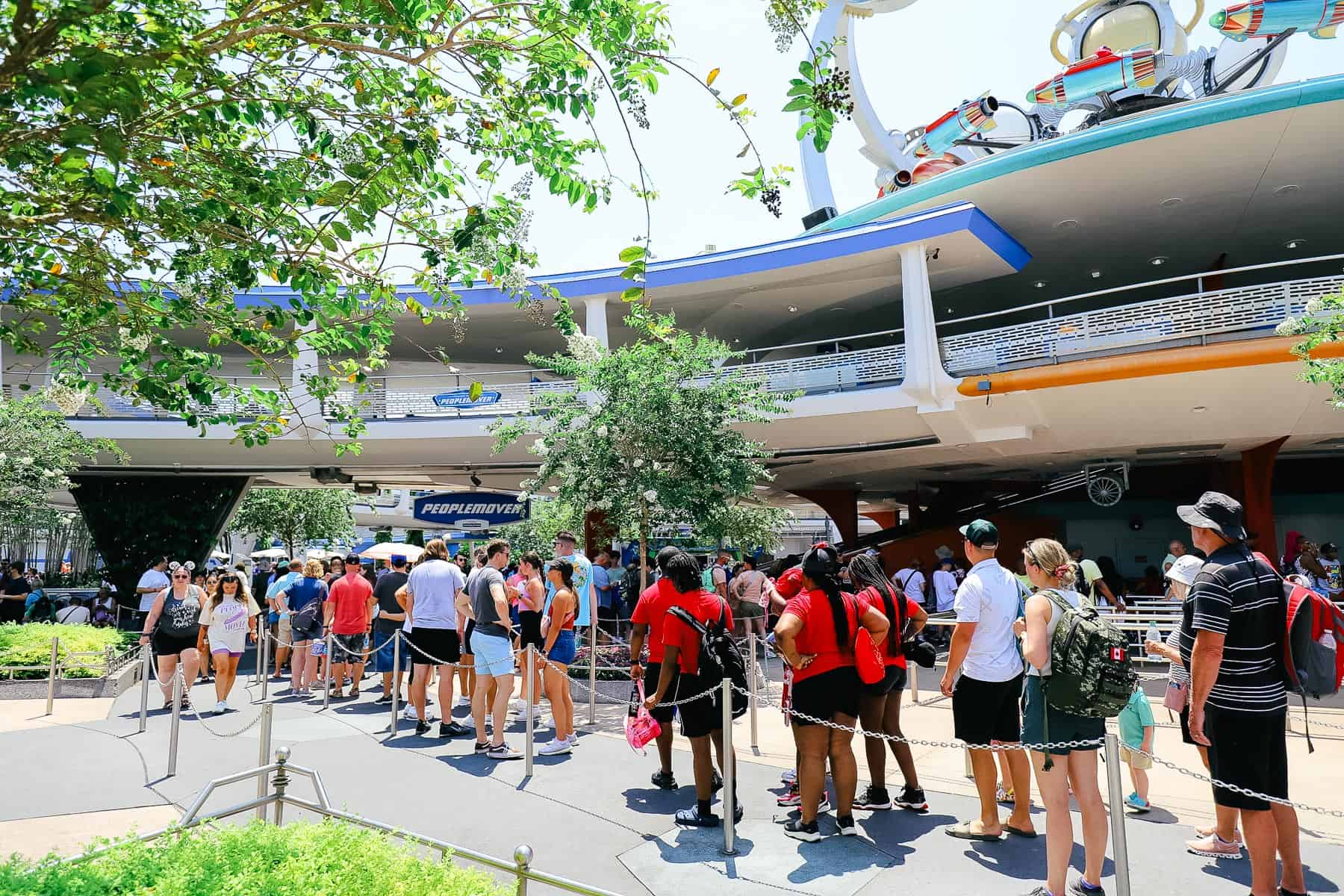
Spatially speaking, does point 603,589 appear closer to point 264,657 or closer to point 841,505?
point 264,657

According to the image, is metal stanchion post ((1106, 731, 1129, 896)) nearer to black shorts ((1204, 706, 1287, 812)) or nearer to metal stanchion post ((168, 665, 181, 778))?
black shorts ((1204, 706, 1287, 812))

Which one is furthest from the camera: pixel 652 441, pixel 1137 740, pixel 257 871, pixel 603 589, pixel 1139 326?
pixel 603 589

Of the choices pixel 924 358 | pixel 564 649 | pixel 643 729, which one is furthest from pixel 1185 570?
pixel 924 358

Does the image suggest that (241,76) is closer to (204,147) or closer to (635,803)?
(204,147)

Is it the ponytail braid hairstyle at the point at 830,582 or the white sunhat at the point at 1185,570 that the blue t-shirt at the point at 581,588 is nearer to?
the ponytail braid hairstyle at the point at 830,582

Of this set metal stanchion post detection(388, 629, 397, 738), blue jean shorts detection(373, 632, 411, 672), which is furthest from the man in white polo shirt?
blue jean shorts detection(373, 632, 411, 672)

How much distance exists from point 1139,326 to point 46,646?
56.2 ft

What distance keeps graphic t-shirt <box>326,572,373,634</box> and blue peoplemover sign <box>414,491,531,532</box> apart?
280 inches

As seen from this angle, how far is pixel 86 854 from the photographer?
310 centimetres

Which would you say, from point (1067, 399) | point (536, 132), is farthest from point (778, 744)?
point (1067, 399)

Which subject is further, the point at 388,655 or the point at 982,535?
the point at 388,655

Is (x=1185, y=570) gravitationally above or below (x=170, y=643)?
above

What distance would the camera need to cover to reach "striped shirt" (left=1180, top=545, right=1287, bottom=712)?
4020 mm

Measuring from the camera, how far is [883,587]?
568cm
